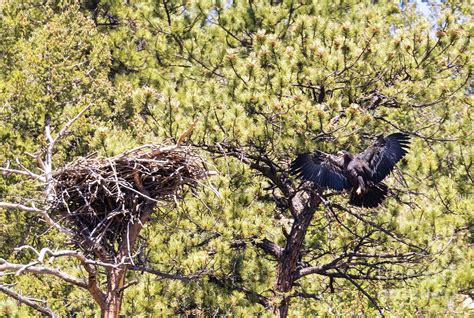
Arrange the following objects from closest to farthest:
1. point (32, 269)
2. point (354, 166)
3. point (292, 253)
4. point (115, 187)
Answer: point (32, 269) < point (115, 187) < point (354, 166) < point (292, 253)

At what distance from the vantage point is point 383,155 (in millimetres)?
7672

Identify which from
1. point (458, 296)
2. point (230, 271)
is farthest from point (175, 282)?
point (458, 296)

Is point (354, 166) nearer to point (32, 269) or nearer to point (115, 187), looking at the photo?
point (115, 187)

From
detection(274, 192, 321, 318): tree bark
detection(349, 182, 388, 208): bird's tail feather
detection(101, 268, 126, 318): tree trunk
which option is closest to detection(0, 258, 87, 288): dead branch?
detection(101, 268, 126, 318): tree trunk

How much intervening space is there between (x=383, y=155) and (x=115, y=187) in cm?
293

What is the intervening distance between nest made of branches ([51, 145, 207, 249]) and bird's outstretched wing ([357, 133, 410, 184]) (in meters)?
2.03

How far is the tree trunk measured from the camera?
6.05 meters

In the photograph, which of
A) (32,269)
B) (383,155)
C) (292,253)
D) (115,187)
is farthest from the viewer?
(292,253)

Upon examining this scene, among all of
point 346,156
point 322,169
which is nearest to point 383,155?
point 346,156

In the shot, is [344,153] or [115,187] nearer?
[115,187]

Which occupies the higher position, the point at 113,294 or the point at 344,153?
the point at 344,153

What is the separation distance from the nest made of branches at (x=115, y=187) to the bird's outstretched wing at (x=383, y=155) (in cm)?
203

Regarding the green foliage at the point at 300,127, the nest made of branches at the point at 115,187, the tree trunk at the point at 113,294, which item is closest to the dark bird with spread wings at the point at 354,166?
the green foliage at the point at 300,127

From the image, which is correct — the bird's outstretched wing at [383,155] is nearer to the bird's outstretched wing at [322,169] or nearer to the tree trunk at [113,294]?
the bird's outstretched wing at [322,169]
